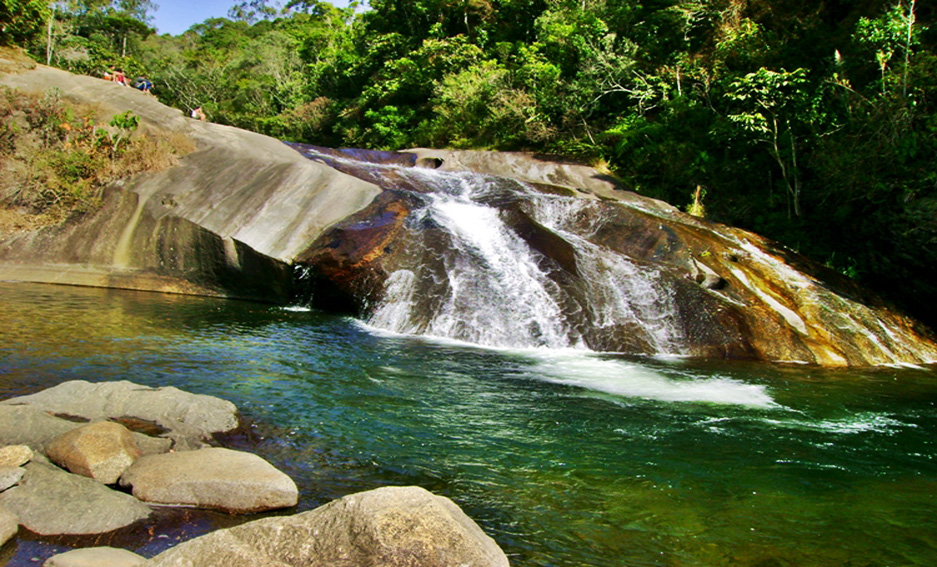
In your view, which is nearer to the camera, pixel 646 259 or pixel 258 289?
pixel 646 259

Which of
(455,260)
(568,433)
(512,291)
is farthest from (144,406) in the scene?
(455,260)

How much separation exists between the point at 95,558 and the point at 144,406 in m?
3.13

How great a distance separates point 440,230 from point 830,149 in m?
10.6

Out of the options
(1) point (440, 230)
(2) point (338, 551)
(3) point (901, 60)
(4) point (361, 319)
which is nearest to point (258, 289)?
(4) point (361, 319)

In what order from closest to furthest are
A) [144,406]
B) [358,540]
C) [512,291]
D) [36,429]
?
[358,540] → [36,429] → [144,406] → [512,291]

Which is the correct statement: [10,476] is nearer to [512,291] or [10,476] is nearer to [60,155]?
[512,291]

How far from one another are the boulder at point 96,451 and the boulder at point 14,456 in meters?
0.27

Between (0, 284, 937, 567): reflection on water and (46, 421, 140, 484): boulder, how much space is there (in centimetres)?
89

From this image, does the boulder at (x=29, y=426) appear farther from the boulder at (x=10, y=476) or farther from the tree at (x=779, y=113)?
the tree at (x=779, y=113)

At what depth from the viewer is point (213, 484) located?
4.98m

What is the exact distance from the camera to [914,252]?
14352 millimetres

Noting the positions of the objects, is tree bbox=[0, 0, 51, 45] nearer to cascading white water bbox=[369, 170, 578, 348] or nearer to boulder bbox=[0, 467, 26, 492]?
cascading white water bbox=[369, 170, 578, 348]

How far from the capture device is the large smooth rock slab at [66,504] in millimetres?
4430

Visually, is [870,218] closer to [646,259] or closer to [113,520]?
[646,259]
